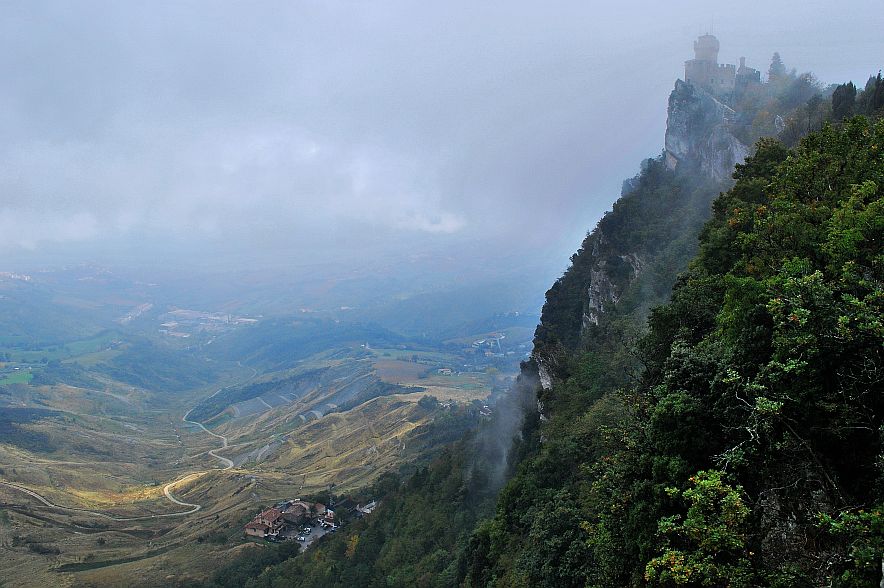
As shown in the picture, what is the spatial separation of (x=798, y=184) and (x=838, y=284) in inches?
354

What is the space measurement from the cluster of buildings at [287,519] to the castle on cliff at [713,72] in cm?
8961

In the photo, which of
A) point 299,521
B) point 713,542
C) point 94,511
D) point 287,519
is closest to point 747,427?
point 713,542

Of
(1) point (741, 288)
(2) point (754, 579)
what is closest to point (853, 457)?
(2) point (754, 579)

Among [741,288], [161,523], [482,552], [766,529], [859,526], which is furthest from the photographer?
[161,523]

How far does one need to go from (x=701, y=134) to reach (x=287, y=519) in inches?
3229

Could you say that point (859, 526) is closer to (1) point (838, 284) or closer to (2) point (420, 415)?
(1) point (838, 284)

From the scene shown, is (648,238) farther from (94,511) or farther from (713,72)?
(94,511)

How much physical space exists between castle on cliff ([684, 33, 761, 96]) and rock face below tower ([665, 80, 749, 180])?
29.5 feet

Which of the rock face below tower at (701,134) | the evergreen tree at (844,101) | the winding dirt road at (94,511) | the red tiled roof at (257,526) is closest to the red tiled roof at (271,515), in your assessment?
the red tiled roof at (257,526)

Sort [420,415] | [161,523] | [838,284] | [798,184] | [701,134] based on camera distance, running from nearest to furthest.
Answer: [838,284] < [798,184] < [701,134] < [161,523] < [420,415]

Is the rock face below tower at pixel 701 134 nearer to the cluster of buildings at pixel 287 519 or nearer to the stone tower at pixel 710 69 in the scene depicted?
the stone tower at pixel 710 69

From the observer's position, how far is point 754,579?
9.58 m

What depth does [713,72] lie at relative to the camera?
85.8m

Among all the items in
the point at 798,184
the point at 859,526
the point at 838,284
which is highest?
the point at 798,184
